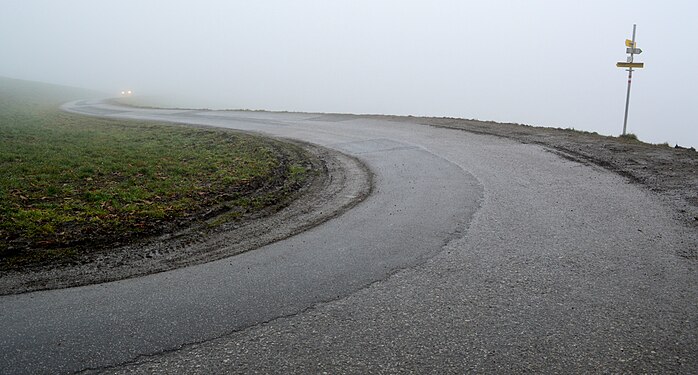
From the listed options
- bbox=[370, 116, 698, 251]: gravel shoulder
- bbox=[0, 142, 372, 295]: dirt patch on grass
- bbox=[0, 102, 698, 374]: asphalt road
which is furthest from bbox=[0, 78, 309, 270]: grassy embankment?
bbox=[370, 116, 698, 251]: gravel shoulder

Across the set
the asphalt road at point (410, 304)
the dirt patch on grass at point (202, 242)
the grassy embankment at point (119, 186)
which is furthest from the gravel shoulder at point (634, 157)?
the grassy embankment at point (119, 186)

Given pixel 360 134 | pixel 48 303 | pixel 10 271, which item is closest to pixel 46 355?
pixel 48 303

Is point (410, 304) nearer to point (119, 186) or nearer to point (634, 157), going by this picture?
point (119, 186)

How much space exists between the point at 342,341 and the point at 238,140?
12.9 metres

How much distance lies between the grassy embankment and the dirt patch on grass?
200mm

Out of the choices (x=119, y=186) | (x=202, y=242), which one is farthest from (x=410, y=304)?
(x=119, y=186)

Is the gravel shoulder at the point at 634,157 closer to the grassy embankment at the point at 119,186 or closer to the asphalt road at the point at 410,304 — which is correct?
the asphalt road at the point at 410,304

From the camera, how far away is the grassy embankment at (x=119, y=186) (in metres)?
6.76

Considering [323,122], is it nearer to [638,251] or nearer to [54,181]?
[54,181]

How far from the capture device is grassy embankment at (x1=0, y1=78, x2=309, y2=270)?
22.2 ft

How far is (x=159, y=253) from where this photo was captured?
20.2 ft

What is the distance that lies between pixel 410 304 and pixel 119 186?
23.7 feet

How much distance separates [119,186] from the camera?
31.4ft

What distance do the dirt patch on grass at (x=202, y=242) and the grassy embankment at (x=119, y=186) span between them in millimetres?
200
